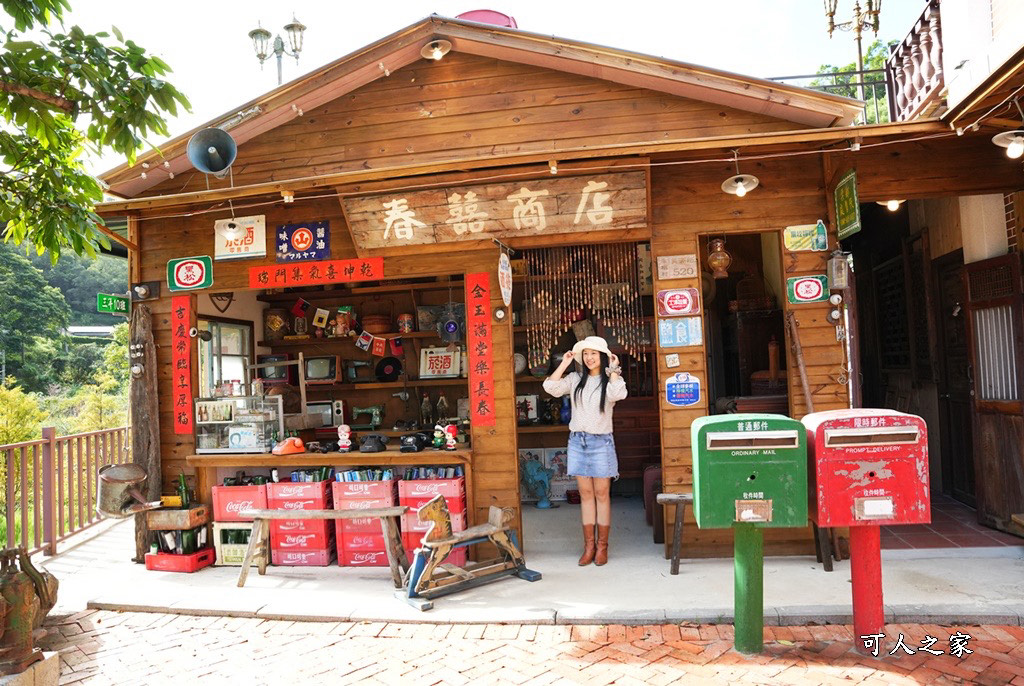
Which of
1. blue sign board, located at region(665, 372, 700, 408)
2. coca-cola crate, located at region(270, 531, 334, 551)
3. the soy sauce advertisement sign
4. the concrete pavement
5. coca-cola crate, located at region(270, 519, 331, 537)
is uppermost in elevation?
A: the soy sauce advertisement sign

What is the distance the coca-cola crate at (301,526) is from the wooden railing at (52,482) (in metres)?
2.33

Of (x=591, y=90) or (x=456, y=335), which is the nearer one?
(x=591, y=90)

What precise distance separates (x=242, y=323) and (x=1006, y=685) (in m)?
8.52

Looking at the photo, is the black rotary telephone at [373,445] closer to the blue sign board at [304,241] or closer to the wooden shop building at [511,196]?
the wooden shop building at [511,196]

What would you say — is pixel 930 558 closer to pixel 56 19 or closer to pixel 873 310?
pixel 873 310

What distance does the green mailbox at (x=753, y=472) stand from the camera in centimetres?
381

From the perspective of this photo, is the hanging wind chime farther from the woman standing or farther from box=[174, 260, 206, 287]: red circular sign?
box=[174, 260, 206, 287]: red circular sign

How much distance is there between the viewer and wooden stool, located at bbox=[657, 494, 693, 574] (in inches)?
214

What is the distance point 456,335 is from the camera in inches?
343

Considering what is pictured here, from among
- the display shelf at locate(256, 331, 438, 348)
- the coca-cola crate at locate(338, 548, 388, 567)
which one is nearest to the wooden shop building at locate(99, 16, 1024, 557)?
the coca-cola crate at locate(338, 548, 388, 567)

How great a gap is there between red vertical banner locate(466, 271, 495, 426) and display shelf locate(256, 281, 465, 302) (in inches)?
105

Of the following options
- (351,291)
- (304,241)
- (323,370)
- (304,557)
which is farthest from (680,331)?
(323,370)

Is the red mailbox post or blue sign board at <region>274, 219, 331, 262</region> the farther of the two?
blue sign board at <region>274, 219, 331, 262</region>

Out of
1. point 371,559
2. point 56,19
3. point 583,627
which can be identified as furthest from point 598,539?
point 56,19
